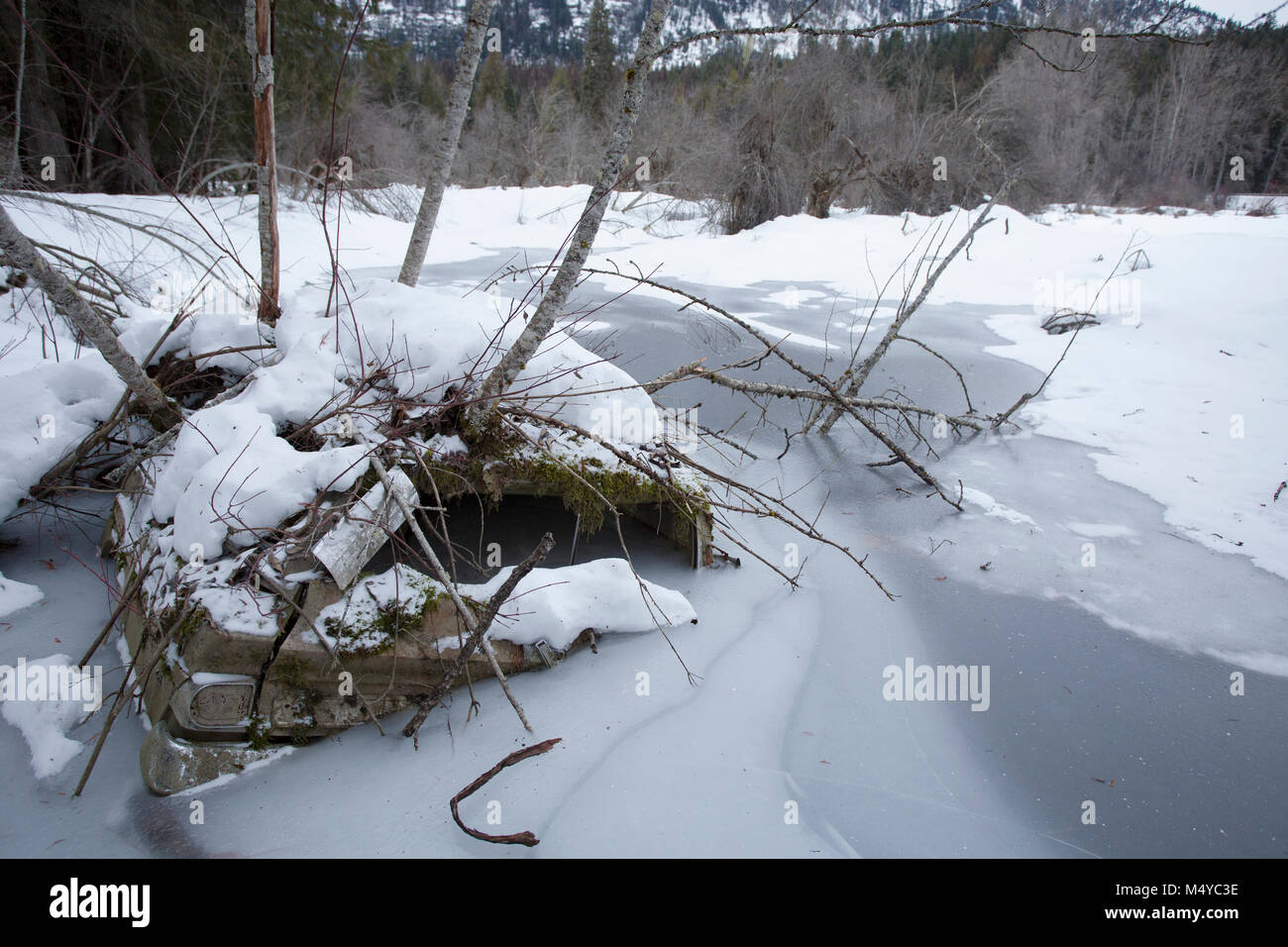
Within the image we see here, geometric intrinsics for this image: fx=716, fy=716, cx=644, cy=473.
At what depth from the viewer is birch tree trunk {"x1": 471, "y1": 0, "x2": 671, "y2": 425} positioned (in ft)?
7.81

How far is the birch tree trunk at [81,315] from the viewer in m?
2.38

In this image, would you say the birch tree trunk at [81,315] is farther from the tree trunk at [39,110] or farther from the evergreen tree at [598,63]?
the evergreen tree at [598,63]

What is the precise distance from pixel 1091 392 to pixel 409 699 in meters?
5.49

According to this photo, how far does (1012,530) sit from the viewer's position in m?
3.65

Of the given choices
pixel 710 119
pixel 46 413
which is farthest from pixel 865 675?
pixel 710 119

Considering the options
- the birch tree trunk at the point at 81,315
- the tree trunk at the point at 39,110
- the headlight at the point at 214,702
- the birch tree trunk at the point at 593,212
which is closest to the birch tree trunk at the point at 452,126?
the birch tree trunk at the point at 593,212

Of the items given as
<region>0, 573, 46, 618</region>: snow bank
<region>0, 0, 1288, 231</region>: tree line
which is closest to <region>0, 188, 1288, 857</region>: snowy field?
<region>0, 573, 46, 618</region>: snow bank

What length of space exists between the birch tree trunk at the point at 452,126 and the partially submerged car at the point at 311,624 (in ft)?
5.64

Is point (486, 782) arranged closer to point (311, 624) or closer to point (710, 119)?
point (311, 624)

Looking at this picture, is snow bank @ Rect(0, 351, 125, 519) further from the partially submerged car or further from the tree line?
the tree line

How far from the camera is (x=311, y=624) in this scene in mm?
2252

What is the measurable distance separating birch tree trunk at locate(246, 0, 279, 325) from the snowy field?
0.41 metres
